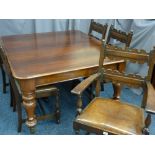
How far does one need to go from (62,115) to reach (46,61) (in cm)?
75

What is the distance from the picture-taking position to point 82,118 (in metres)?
1.50

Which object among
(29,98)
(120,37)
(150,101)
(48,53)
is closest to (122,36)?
(120,37)

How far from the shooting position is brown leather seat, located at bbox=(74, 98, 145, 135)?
1416 mm

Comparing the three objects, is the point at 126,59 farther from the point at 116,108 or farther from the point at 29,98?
the point at 29,98

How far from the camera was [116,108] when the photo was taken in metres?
1.62

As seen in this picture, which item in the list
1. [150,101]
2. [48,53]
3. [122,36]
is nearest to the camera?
[150,101]

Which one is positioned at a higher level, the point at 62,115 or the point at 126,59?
the point at 126,59

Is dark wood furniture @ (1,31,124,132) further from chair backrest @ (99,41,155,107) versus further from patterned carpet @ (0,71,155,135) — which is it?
patterned carpet @ (0,71,155,135)

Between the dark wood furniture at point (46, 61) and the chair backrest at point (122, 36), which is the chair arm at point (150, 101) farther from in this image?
the chair backrest at point (122, 36)

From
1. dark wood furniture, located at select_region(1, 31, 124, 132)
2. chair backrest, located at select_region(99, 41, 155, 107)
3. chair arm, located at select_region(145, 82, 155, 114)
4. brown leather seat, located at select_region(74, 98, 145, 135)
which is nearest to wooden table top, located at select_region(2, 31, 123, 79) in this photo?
dark wood furniture, located at select_region(1, 31, 124, 132)

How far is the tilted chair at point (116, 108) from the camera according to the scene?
1.42 metres

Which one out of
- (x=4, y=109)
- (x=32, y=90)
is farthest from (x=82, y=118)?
(x=4, y=109)
